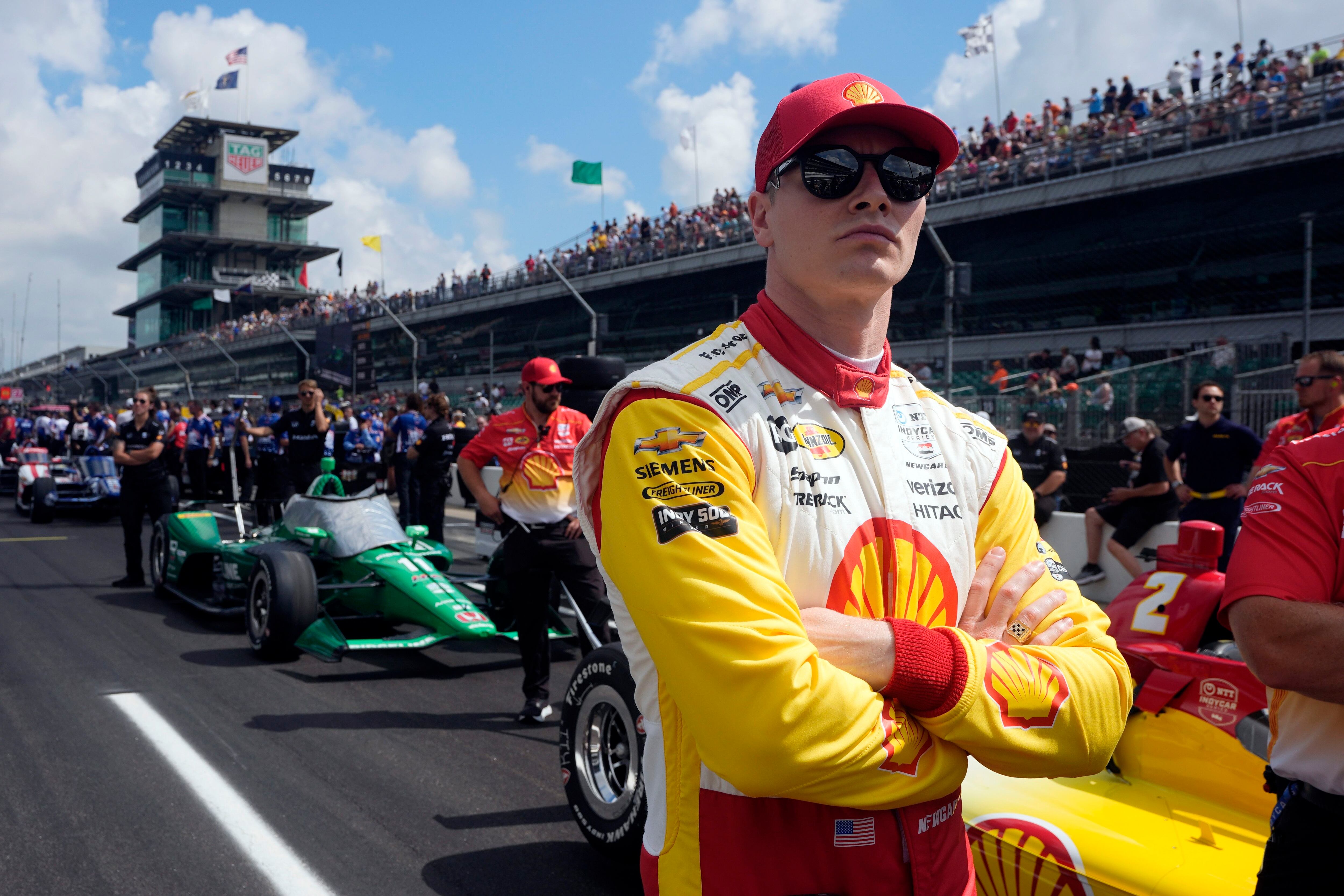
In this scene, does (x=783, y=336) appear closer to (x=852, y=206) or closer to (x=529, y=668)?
(x=852, y=206)

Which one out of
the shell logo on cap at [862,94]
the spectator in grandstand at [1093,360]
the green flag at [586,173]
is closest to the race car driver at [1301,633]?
the shell logo on cap at [862,94]

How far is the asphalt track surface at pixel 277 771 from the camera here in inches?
137

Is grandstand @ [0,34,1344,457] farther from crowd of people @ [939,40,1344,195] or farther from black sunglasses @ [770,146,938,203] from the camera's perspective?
black sunglasses @ [770,146,938,203]

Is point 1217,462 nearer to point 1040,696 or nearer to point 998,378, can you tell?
point 1040,696

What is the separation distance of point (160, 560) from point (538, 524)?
4829 millimetres

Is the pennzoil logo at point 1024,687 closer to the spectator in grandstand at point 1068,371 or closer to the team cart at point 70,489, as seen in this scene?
the team cart at point 70,489

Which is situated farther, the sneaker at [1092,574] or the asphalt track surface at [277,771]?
the sneaker at [1092,574]

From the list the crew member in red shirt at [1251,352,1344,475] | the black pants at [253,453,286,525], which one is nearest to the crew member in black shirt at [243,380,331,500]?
the black pants at [253,453,286,525]

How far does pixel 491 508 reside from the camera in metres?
5.72

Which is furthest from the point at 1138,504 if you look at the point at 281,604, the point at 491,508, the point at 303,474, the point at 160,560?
the point at 160,560

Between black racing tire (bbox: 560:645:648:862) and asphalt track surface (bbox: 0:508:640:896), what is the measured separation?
0.15 m

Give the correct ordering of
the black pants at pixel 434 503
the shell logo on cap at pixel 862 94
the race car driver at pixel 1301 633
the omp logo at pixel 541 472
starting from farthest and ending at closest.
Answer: the black pants at pixel 434 503 < the omp logo at pixel 541 472 < the race car driver at pixel 1301 633 < the shell logo on cap at pixel 862 94

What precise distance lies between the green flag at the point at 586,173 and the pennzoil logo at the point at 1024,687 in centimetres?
2672

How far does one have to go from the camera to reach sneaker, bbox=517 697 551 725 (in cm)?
529
